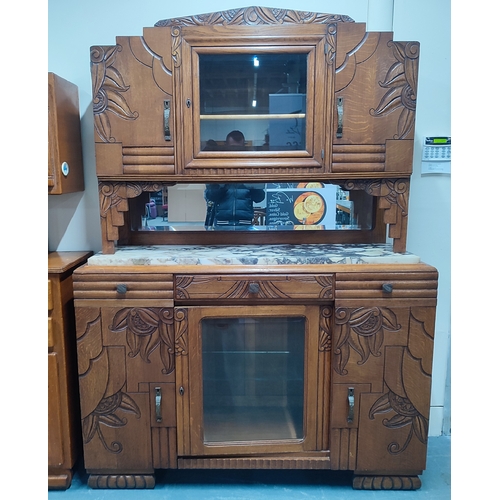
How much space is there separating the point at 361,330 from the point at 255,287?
417 millimetres

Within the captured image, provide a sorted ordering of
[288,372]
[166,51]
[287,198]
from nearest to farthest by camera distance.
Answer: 1. [166,51]
2. [288,372]
3. [287,198]

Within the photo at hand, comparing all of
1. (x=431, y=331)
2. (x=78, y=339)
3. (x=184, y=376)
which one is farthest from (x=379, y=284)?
(x=78, y=339)

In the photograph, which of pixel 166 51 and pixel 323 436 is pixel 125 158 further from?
pixel 323 436

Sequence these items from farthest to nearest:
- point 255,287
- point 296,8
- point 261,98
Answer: point 296,8 → point 261,98 → point 255,287

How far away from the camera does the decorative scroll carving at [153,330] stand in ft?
4.60

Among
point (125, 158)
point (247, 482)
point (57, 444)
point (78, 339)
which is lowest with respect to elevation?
point (247, 482)

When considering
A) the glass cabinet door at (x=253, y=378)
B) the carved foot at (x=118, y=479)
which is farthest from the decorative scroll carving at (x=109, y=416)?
the glass cabinet door at (x=253, y=378)

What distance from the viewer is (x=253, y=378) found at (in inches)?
61.6

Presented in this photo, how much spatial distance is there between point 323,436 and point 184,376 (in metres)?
0.57

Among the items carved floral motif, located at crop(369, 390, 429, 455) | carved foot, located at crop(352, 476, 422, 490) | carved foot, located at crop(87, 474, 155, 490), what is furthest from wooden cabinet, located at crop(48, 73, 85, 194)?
carved foot, located at crop(352, 476, 422, 490)

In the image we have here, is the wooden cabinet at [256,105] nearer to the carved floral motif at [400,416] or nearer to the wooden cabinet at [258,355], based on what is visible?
the wooden cabinet at [258,355]

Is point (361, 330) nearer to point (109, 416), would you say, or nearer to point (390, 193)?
point (390, 193)

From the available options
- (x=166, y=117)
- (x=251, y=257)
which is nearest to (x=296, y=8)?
(x=166, y=117)
